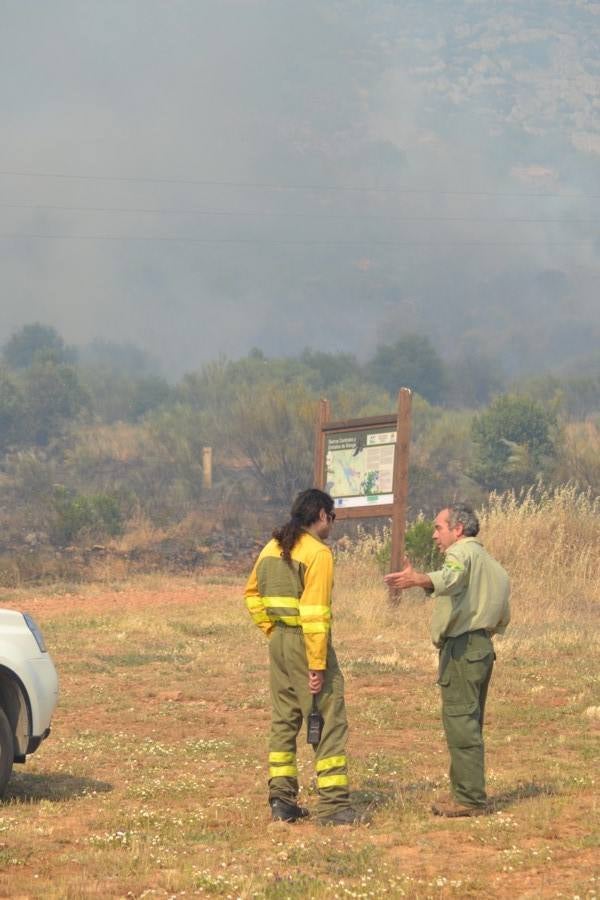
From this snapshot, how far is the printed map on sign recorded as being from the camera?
20484 mm

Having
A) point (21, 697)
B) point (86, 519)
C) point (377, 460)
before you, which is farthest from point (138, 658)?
point (86, 519)

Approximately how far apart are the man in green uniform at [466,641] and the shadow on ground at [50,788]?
99.0 inches

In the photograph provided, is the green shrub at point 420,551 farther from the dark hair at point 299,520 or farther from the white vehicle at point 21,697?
the dark hair at point 299,520

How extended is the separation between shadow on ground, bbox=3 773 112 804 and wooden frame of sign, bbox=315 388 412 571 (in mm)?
10075

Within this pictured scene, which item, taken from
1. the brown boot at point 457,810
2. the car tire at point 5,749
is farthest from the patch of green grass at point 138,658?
the brown boot at point 457,810

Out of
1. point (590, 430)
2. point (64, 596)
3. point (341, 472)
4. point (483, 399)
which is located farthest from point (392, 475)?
point (483, 399)

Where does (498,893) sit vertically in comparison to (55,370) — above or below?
below

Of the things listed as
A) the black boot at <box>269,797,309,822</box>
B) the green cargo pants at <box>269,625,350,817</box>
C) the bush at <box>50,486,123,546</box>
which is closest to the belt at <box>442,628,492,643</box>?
the green cargo pants at <box>269,625,350,817</box>

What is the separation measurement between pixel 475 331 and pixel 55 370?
10591 cm

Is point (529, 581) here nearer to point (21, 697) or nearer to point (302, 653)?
point (21, 697)

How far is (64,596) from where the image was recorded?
24000 millimetres

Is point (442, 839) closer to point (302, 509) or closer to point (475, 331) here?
point (302, 509)

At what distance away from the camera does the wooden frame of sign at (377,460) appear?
65.7 ft

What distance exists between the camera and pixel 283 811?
26.9 feet
